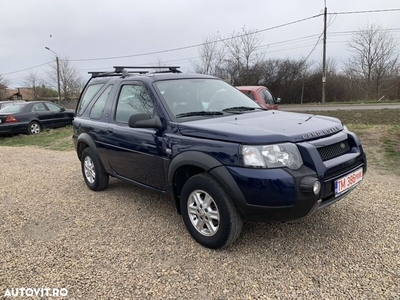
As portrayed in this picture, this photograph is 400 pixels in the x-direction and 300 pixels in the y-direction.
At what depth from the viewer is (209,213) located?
10.1ft

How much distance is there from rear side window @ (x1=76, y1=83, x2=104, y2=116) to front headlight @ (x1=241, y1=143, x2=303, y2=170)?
3023 millimetres

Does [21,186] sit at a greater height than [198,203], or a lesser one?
lesser

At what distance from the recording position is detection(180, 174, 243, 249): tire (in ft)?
9.52

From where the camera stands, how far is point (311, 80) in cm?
3478

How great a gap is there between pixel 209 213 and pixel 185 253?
46 cm

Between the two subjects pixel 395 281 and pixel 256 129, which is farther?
pixel 256 129

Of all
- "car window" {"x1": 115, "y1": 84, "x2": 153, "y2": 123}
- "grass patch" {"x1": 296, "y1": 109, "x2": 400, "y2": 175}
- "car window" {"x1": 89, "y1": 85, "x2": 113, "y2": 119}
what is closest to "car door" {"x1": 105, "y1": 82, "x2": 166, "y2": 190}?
"car window" {"x1": 115, "y1": 84, "x2": 153, "y2": 123}

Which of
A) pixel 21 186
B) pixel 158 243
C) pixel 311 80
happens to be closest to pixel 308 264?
pixel 158 243

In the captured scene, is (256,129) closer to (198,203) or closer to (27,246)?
(198,203)

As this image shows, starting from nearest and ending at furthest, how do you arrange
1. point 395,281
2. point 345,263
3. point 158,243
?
point 395,281
point 345,263
point 158,243

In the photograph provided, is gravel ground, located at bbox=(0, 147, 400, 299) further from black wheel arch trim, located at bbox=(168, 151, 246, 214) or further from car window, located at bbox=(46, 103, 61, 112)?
car window, located at bbox=(46, 103, 61, 112)

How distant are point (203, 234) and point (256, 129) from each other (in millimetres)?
1156

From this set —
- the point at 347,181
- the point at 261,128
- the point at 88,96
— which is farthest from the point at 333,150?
the point at 88,96

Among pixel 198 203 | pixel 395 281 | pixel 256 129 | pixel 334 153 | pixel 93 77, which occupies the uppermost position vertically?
pixel 93 77
